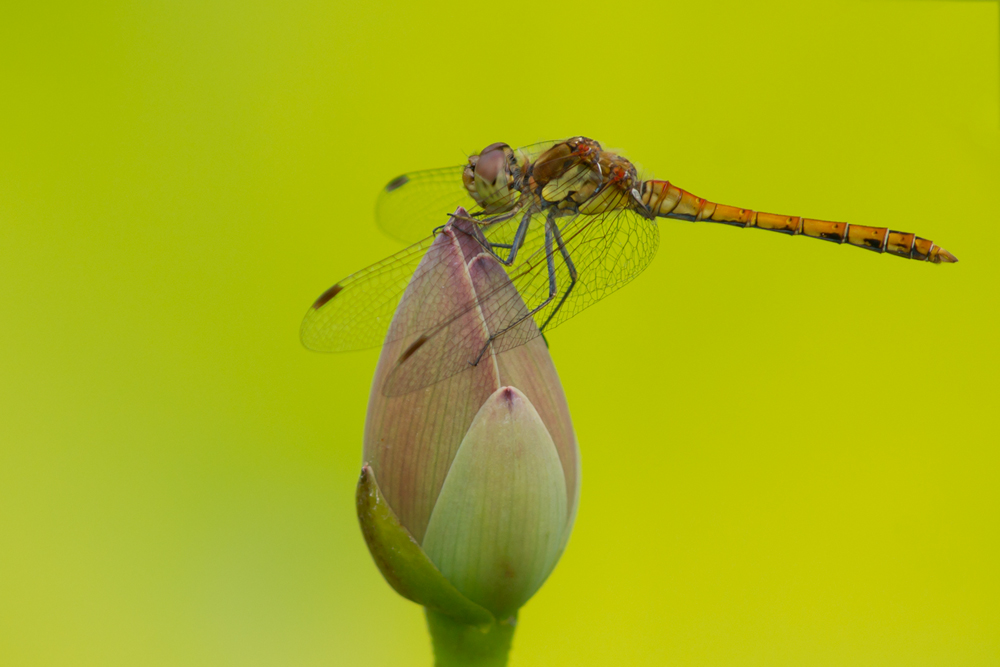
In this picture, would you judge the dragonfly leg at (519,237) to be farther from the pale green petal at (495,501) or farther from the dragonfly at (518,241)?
the pale green petal at (495,501)

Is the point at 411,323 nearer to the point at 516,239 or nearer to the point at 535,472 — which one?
the point at 535,472

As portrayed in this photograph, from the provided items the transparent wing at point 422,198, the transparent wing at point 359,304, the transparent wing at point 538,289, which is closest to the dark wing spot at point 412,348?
the transparent wing at point 538,289

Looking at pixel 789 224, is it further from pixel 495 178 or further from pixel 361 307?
pixel 361 307

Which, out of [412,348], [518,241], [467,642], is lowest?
[467,642]

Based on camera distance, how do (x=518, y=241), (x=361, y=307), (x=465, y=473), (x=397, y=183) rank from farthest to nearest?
(x=397, y=183)
(x=518, y=241)
(x=361, y=307)
(x=465, y=473)

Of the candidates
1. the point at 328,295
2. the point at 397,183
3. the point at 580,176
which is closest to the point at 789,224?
the point at 580,176

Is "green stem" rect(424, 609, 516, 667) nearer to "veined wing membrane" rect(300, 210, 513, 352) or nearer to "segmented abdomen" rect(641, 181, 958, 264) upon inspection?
"veined wing membrane" rect(300, 210, 513, 352)

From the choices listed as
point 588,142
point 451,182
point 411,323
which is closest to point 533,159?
point 588,142
